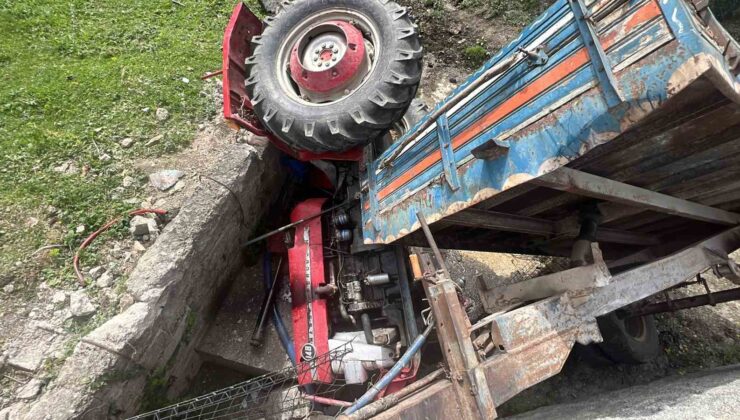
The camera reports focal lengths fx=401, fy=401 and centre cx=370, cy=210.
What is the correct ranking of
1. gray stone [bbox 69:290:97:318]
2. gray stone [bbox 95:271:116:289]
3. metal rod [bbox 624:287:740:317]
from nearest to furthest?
1. gray stone [bbox 69:290:97:318]
2. gray stone [bbox 95:271:116:289]
3. metal rod [bbox 624:287:740:317]

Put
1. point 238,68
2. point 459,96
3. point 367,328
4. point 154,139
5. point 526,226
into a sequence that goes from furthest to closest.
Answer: point 154,139 → point 238,68 → point 367,328 → point 526,226 → point 459,96

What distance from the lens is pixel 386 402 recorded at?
1.62 m

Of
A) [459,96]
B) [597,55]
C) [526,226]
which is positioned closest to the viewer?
[597,55]

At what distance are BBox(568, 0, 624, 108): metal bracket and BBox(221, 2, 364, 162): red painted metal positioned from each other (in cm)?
170

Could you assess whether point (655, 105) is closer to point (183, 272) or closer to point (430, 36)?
point (183, 272)

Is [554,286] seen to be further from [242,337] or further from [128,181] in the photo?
[128,181]

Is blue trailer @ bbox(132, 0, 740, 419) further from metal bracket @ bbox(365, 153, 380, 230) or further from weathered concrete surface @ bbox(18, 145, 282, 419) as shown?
weathered concrete surface @ bbox(18, 145, 282, 419)

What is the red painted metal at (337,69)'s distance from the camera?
2783 millimetres

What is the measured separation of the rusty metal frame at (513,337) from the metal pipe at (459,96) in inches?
31.6

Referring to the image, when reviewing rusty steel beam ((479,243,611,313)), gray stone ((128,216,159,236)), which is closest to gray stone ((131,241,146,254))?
gray stone ((128,216,159,236))

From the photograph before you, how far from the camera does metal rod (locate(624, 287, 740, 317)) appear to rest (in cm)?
303

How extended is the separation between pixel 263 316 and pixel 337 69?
1980mm

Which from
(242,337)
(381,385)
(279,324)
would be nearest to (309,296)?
(279,324)

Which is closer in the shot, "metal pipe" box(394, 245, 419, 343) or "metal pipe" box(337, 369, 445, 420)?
"metal pipe" box(337, 369, 445, 420)
